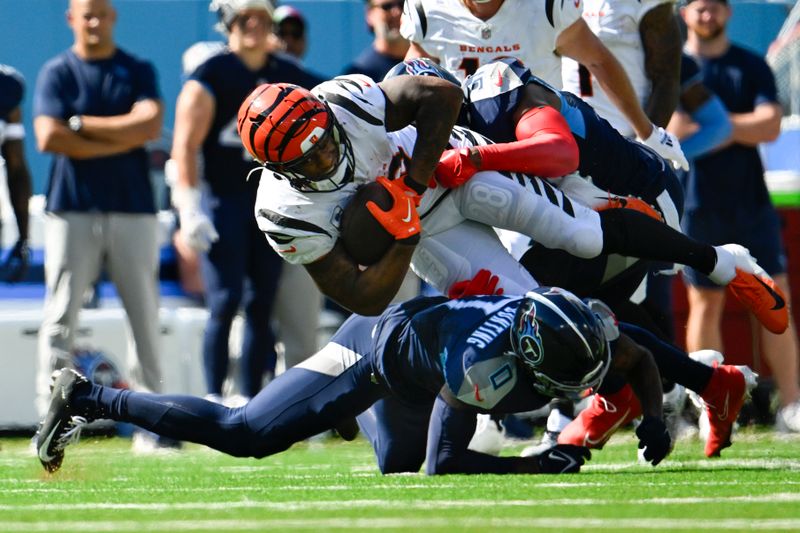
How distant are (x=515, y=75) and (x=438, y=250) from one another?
2.13ft

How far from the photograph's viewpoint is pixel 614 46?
6770 millimetres

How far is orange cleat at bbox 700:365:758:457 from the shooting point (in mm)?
5383

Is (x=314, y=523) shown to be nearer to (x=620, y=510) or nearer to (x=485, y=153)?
(x=620, y=510)

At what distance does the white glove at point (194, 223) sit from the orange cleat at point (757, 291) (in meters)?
2.53

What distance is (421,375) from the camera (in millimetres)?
4945

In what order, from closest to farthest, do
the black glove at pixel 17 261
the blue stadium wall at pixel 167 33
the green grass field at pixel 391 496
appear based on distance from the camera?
the green grass field at pixel 391 496 < the black glove at pixel 17 261 < the blue stadium wall at pixel 167 33

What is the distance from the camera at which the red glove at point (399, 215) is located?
16.2 ft

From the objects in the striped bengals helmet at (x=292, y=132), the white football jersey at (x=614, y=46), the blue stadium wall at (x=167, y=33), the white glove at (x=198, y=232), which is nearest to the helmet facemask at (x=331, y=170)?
the striped bengals helmet at (x=292, y=132)

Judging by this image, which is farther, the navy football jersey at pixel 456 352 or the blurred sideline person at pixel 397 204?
the blurred sideline person at pixel 397 204

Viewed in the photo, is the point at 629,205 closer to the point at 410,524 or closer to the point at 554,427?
the point at 554,427

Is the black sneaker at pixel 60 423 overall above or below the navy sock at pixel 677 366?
below

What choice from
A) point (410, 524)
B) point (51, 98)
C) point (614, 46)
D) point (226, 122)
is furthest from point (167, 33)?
point (410, 524)

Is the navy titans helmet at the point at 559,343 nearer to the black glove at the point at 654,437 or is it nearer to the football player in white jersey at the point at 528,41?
the black glove at the point at 654,437

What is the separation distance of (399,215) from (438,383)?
513 mm
